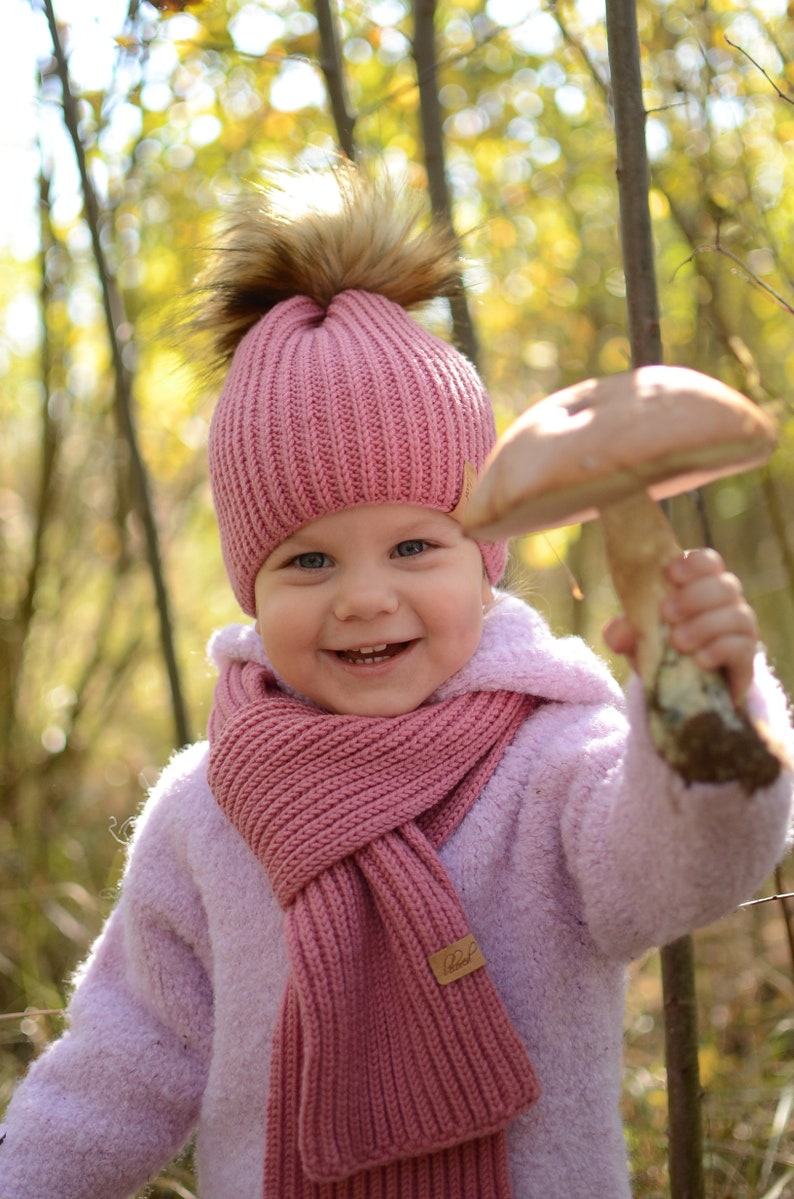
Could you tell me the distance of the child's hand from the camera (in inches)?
36.0

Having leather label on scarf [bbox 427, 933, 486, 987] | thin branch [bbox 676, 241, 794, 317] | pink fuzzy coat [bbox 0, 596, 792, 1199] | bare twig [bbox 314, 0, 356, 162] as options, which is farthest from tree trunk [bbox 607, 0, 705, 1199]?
bare twig [bbox 314, 0, 356, 162]

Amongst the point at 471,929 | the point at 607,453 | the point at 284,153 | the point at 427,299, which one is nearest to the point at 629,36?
the point at 427,299

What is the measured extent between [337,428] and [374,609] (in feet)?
0.78

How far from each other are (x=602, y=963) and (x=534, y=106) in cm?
312

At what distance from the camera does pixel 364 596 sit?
1283 millimetres

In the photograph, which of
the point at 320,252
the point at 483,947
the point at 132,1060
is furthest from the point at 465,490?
the point at 132,1060

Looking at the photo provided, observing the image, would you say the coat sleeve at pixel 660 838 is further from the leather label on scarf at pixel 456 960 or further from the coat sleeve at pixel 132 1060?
the coat sleeve at pixel 132 1060

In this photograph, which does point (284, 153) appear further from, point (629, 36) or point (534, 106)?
point (629, 36)

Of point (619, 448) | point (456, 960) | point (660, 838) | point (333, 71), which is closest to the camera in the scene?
point (619, 448)

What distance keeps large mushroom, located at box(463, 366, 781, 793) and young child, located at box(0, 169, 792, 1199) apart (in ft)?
0.45

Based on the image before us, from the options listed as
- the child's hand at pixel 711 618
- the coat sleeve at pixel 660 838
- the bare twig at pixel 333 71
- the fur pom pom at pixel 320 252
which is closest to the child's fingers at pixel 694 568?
the child's hand at pixel 711 618

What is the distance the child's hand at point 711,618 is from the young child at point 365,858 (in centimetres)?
17

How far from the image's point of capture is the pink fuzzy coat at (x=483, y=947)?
1.19 m

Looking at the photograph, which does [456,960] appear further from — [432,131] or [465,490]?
[432,131]
